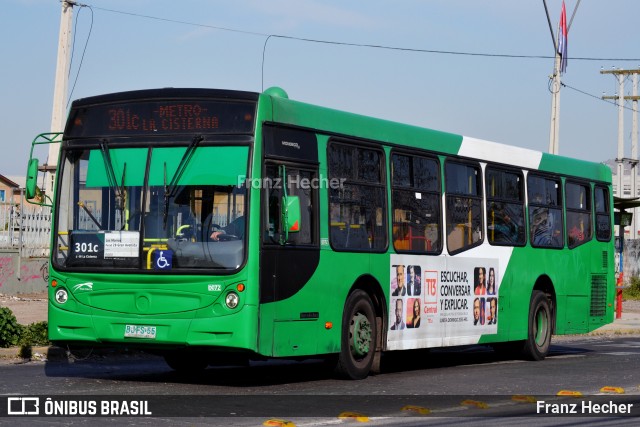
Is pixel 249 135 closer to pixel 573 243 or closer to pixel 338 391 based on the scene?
pixel 338 391

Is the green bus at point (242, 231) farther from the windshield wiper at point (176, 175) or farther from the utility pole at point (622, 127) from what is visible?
the utility pole at point (622, 127)

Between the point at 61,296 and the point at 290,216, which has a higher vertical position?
the point at 290,216

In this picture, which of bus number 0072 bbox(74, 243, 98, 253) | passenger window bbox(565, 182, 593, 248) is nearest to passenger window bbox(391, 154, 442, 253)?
bus number 0072 bbox(74, 243, 98, 253)

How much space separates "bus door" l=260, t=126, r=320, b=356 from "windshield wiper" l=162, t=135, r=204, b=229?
73 cm

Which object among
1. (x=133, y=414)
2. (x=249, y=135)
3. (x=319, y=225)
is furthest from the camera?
(x=319, y=225)

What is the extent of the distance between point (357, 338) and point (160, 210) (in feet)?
9.97

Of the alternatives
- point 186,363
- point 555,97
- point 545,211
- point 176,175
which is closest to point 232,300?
point 176,175

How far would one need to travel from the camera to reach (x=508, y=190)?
727 inches

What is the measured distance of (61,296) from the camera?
Result: 43.9ft

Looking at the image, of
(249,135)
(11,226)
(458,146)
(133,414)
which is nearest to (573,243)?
(458,146)

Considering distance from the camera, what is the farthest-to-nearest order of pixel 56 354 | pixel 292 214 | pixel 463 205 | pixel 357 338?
pixel 56 354
pixel 463 205
pixel 357 338
pixel 292 214

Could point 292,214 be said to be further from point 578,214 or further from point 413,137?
point 578,214

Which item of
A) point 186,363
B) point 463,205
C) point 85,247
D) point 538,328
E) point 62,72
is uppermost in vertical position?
point 62,72

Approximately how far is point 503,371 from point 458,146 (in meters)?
3.11
